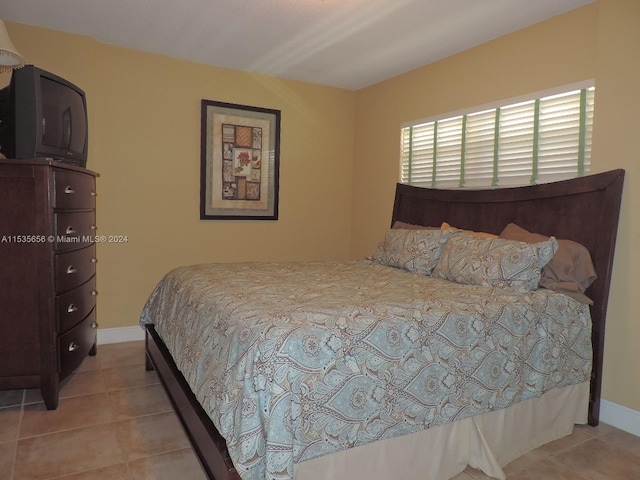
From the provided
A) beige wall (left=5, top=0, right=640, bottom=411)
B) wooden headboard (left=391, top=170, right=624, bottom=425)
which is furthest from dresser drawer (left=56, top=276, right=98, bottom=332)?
wooden headboard (left=391, top=170, right=624, bottom=425)

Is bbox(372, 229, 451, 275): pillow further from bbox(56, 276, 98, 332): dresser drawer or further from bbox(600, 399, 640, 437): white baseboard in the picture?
bbox(56, 276, 98, 332): dresser drawer

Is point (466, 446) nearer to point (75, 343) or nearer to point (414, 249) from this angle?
point (414, 249)

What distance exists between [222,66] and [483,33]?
87.2 inches

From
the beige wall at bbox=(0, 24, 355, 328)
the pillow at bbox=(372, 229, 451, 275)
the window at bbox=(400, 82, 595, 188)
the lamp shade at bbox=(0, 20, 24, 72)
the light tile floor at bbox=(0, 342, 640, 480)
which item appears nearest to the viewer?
the light tile floor at bbox=(0, 342, 640, 480)

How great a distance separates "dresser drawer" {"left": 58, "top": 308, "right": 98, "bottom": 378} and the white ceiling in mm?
2052

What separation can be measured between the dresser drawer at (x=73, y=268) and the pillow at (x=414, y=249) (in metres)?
2.07

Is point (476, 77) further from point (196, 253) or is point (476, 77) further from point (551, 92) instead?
point (196, 253)

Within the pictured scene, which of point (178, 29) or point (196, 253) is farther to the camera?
point (196, 253)

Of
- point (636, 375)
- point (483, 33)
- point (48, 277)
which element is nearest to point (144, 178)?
point (48, 277)

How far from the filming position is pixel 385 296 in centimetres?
203

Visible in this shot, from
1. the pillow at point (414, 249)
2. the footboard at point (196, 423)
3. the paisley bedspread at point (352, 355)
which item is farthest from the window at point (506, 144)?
the footboard at point (196, 423)

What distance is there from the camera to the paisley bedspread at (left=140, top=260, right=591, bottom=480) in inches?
56.6

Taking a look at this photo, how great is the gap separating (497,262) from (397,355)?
1038 mm

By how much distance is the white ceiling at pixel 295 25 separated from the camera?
275 centimetres
